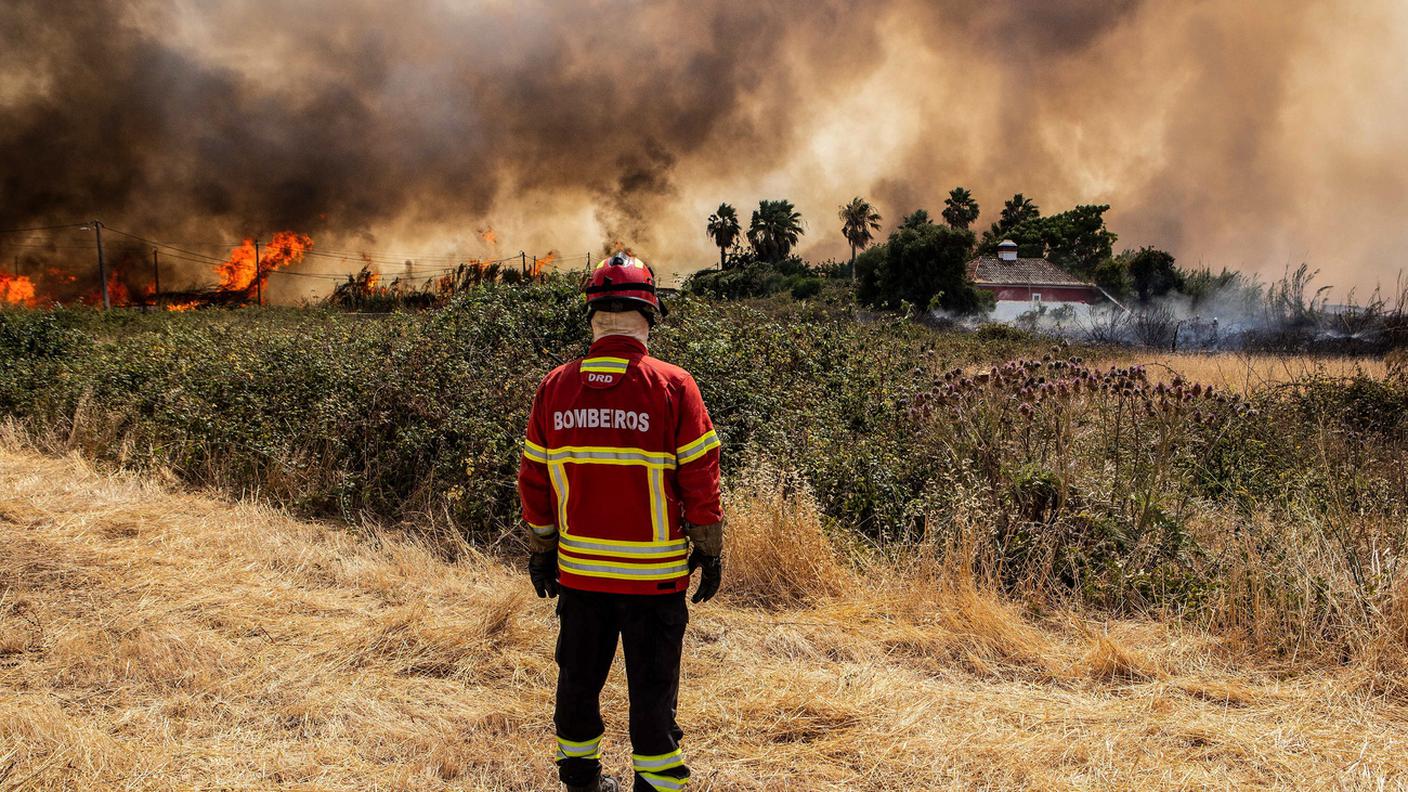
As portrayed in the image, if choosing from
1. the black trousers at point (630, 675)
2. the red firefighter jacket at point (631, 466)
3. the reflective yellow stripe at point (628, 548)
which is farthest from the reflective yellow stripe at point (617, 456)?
the black trousers at point (630, 675)

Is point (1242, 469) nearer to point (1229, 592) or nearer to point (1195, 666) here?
point (1229, 592)

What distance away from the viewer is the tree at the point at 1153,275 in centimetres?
4612

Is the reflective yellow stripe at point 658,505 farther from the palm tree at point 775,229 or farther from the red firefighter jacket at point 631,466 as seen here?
the palm tree at point 775,229

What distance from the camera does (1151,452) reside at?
6852 millimetres

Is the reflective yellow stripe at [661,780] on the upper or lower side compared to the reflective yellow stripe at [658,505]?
lower

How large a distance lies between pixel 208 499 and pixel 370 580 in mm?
2938

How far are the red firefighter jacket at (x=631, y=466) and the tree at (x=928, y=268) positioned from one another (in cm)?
3657

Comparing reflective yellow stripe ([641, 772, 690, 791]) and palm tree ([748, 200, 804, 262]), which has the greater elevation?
palm tree ([748, 200, 804, 262])

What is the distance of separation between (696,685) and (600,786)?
3.56 ft

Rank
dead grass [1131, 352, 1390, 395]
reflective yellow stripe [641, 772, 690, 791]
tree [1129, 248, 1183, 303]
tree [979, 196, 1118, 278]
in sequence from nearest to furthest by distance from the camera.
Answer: reflective yellow stripe [641, 772, 690, 791] < dead grass [1131, 352, 1390, 395] < tree [1129, 248, 1183, 303] < tree [979, 196, 1118, 278]

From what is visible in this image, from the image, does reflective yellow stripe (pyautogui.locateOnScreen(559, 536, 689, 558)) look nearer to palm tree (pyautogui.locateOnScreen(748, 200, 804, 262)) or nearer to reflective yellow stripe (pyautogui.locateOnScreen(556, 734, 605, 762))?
reflective yellow stripe (pyautogui.locateOnScreen(556, 734, 605, 762))

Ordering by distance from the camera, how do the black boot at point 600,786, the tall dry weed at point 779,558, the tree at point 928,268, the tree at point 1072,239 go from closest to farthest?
the black boot at point 600,786, the tall dry weed at point 779,558, the tree at point 928,268, the tree at point 1072,239

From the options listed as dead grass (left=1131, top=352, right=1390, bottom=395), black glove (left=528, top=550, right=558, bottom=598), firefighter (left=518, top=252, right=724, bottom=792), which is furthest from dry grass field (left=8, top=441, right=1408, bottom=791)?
dead grass (left=1131, top=352, right=1390, bottom=395)

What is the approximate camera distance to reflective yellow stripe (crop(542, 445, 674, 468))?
2.73 meters
